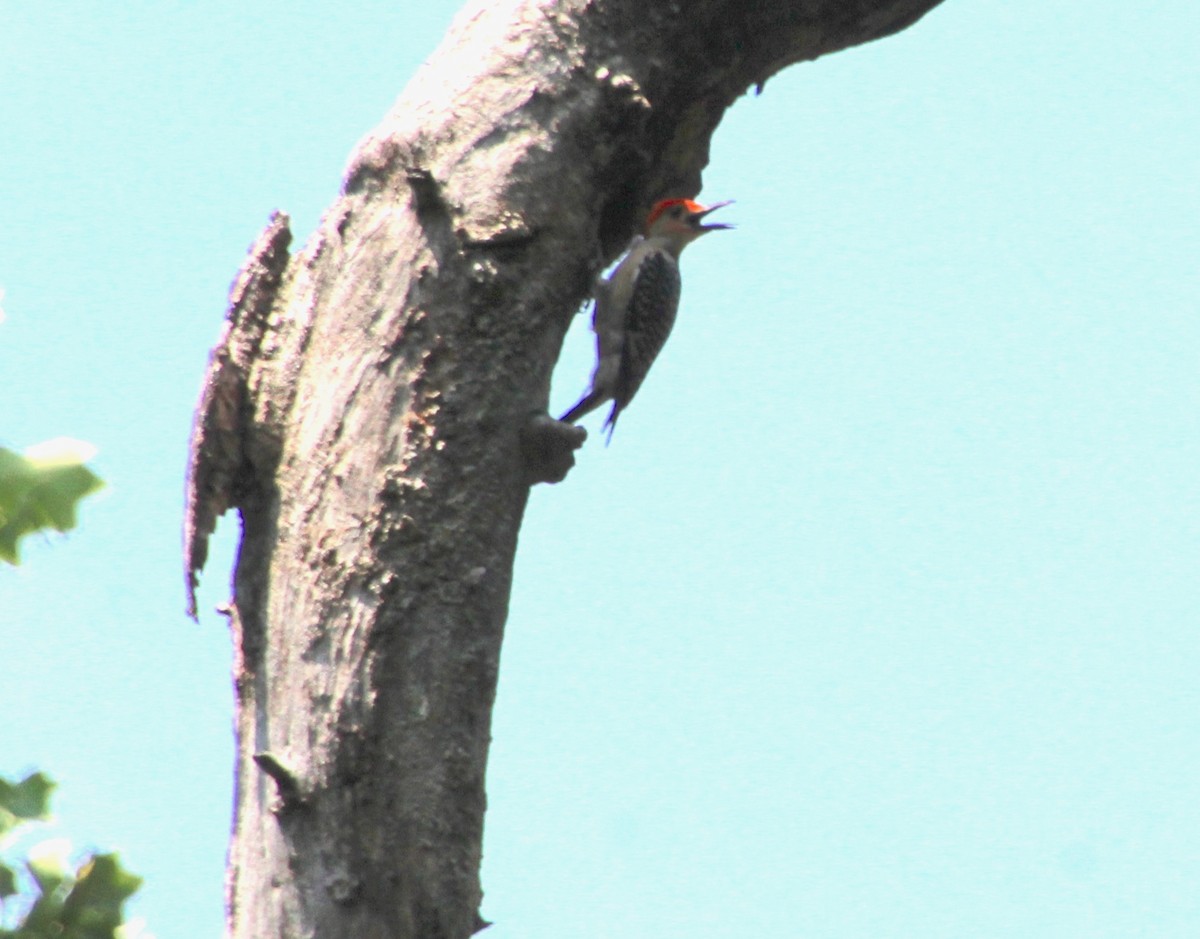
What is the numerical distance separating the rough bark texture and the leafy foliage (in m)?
0.65

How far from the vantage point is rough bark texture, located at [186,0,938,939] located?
118 inches

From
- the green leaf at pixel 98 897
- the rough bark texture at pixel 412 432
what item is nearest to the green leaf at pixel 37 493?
the rough bark texture at pixel 412 432

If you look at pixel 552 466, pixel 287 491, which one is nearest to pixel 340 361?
pixel 287 491

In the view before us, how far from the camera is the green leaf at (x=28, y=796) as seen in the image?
3531mm

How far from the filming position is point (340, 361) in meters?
3.43

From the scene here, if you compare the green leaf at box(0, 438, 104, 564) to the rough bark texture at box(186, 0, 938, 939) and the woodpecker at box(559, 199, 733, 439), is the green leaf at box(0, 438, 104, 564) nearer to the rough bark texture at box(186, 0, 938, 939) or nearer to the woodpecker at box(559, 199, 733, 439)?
the rough bark texture at box(186, 0, 938, 939)

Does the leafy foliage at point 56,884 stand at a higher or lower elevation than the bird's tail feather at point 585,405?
lower

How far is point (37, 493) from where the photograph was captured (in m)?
3.47

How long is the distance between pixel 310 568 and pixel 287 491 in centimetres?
22

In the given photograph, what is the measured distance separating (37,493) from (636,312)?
3171mm

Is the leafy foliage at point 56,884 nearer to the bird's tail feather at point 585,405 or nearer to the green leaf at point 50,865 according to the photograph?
the green leaf at point 50,865

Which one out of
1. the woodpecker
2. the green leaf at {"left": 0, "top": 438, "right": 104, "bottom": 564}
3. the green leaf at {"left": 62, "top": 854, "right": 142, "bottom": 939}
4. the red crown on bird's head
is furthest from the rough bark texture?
the woodpecker

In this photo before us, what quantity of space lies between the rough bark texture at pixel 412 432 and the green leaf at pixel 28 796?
2.25 ft

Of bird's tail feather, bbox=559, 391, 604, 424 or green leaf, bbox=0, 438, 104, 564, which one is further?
bird's tail feather, bbox=559, 391, 604, 424
